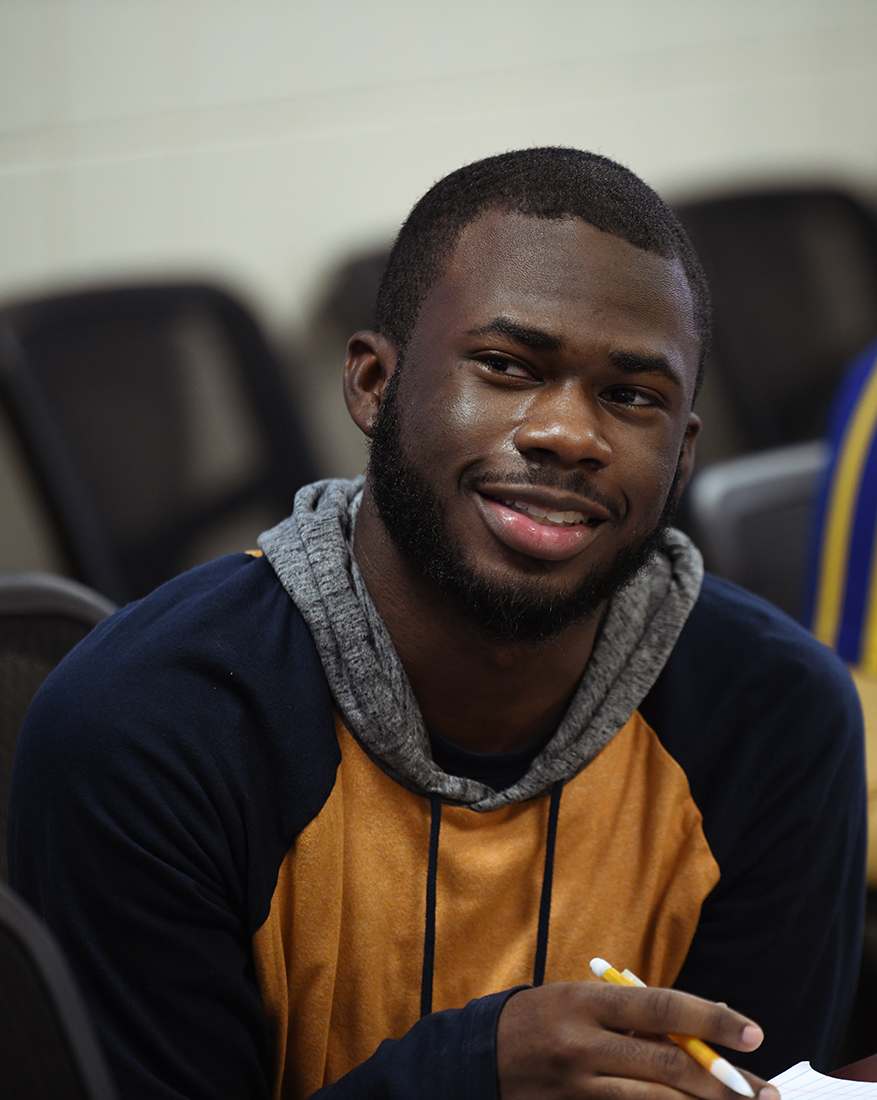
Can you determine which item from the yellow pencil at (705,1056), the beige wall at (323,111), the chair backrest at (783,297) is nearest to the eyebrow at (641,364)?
the yellow pencil at (705,1056)

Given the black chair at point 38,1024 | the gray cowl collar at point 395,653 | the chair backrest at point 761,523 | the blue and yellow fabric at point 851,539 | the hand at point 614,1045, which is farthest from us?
the chair backrest at point 761,523

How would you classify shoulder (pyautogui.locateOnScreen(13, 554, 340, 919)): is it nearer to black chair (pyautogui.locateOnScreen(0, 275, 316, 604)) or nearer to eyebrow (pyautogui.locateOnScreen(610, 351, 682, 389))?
eyebrow (pyautogui.locateOnScreen(610, 351, 682, 389))

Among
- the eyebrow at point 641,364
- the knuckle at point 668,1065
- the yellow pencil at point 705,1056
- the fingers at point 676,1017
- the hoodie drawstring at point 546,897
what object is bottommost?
the hoodie drawstring at point 546,897

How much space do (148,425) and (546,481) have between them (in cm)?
122

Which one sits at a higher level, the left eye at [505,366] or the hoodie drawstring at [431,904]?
the left eye at [505,366]

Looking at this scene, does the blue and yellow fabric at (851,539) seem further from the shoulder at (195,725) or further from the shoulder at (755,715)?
the shoulder at (195,725)

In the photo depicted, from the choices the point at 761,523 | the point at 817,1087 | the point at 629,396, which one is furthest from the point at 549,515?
the point at 761,523

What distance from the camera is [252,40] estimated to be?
2.44 m

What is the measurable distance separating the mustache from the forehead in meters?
0.10

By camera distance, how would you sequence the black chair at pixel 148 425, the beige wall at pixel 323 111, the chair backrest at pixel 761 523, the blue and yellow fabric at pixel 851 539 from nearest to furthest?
the blue and yellow fabric at pixel 851 539 < the chair backrest at pixel 761 523 < the black chair at pixel 148 425 < the beige wall at pixel 323 111

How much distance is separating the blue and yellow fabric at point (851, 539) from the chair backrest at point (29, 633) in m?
0.88

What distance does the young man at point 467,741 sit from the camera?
2.97 ft

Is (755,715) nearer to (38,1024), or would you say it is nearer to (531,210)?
(531,210)

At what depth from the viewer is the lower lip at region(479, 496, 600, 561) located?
953 mm
